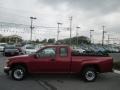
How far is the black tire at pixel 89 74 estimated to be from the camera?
39.8 ft

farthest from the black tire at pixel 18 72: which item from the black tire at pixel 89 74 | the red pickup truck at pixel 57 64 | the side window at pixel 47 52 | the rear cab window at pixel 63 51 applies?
the black tire at pixel 89 74

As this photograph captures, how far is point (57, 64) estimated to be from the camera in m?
12.0

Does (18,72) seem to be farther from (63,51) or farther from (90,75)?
(90,75)

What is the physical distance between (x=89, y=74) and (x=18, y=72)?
344 centimetres

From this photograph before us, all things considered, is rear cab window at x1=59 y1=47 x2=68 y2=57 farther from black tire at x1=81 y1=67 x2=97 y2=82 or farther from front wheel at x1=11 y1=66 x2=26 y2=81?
front wheel at x1=11 y1=66 x2=26 y2=81

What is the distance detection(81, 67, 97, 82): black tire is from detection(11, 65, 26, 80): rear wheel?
2.91 metres

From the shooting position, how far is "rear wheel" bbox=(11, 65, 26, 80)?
39.7 feet

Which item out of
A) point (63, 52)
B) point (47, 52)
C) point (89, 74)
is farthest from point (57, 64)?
point (89, 74)

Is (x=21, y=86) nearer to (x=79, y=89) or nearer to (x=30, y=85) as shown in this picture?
(x=30, y=85)

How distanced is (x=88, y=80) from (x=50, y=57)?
2.14 metres

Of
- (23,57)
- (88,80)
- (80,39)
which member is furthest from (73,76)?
(80,39)

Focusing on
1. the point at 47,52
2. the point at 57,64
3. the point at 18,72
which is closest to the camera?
the point at 57,64

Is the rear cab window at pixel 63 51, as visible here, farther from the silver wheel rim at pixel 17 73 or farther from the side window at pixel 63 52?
the silver wheel rim at pixel 17 73

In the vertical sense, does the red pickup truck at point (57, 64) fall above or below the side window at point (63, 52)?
below
